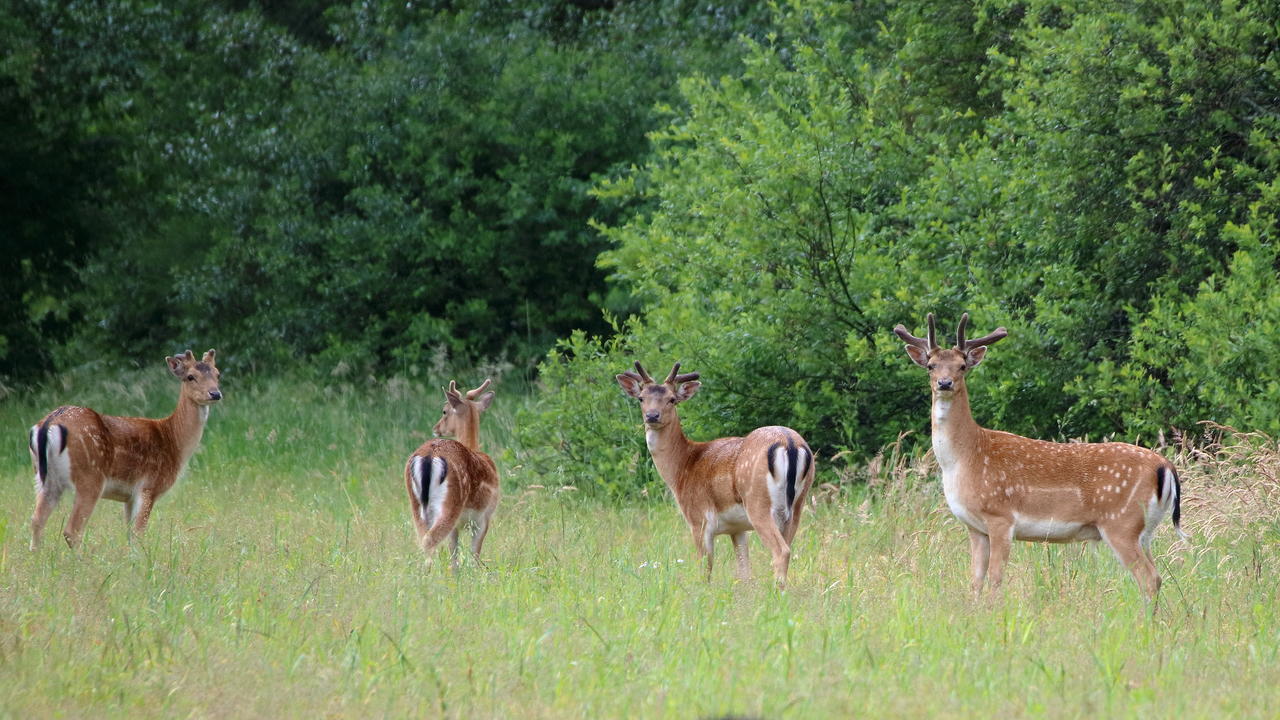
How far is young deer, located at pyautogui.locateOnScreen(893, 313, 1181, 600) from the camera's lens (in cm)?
750

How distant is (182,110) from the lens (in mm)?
20078

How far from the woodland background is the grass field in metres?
1.35

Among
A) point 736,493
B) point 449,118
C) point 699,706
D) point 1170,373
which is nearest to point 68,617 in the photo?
point 699,706

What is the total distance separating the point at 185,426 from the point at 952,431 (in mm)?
5483

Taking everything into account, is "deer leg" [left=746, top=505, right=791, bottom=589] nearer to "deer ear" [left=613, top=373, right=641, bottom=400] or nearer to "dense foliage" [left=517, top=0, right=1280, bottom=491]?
"deer ear" [left=613, top=373, right=641, bottom=400]

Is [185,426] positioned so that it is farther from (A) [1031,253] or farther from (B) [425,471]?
(A) [1031,253]

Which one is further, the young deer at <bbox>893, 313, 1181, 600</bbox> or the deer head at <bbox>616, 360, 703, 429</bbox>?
the deer head at <bbox>616, 360, 703, 429</bbox>

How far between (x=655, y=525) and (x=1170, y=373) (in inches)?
148

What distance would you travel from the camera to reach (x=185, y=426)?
10.5 m

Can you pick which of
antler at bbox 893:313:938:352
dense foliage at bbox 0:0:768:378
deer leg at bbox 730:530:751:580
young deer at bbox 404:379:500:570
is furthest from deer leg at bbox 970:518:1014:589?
dense foliage at bbox 0:0:768:378

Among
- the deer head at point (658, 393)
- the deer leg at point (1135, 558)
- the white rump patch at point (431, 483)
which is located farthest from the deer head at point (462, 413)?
the deer leg at point (1135, 558)

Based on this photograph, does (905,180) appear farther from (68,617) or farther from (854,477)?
(68,617)

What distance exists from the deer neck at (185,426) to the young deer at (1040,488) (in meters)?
5.27

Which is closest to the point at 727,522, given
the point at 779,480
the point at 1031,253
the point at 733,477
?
the point at 733,477
